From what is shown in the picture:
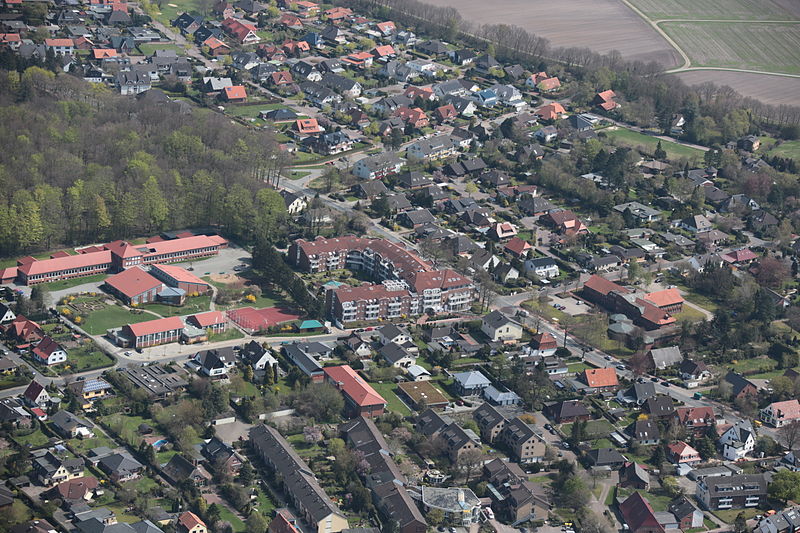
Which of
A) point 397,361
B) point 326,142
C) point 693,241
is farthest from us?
point 326,142

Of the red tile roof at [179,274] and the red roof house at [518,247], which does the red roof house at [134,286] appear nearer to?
the red tile roof at [179,274]

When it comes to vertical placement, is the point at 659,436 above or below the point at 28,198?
below

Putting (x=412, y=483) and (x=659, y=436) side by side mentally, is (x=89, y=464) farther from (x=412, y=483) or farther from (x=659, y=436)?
(x=659, y=436)

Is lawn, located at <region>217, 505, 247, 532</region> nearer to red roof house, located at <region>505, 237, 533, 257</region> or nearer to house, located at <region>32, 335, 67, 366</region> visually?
house, located at <region>32, 335, 67, 366</region>

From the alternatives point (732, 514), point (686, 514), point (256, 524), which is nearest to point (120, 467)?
point (256, 524)

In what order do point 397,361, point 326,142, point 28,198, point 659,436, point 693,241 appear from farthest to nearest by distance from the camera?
point 326,142 < point 693,241 < point 28,198 < point 397,361 < point 659,436

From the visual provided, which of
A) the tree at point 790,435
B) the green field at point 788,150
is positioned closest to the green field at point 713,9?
the green field at point 788,150

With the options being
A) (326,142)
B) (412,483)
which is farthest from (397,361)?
(326,142)
